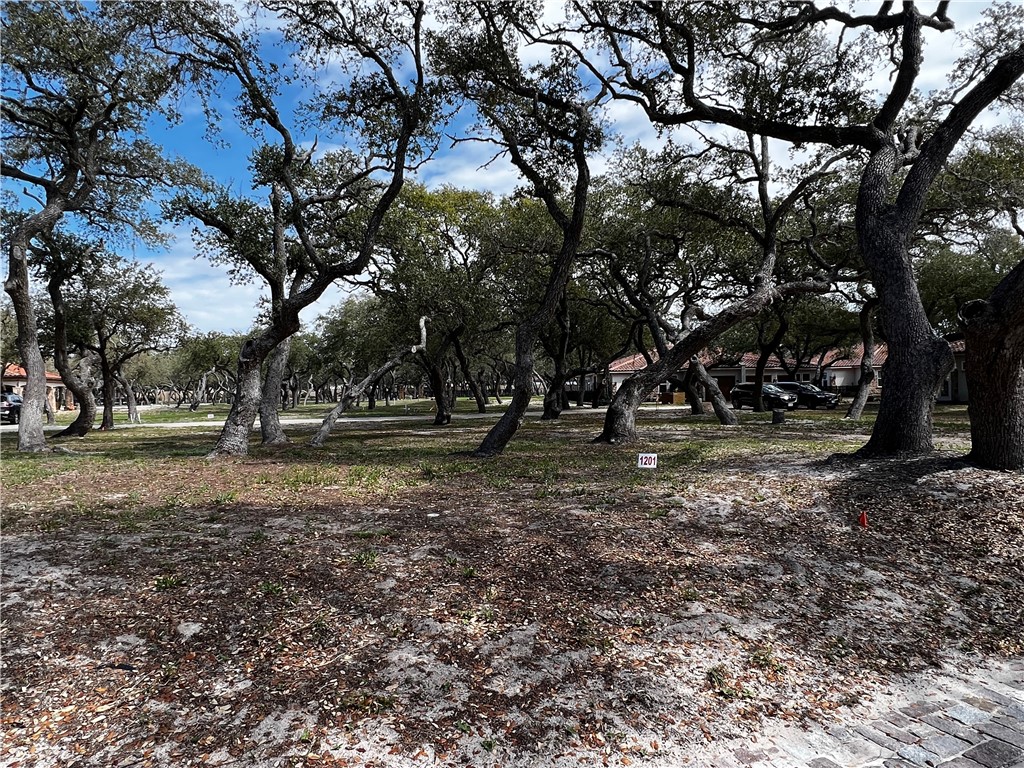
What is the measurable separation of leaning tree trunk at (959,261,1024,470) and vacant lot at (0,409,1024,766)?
1.45 feet

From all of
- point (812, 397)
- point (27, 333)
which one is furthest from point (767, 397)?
point (27, 333)

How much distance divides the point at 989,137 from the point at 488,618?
1774 cm

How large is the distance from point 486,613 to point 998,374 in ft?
21.5

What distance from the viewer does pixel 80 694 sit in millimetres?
2906

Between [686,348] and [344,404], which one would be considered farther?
[344,404]

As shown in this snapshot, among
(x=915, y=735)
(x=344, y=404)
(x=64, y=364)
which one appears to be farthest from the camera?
(x=64, y=364)

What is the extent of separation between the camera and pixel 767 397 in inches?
1253

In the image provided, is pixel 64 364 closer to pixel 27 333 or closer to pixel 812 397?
pixel 27 333

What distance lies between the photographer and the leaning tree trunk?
6.27 m

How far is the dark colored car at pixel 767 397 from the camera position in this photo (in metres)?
31.2

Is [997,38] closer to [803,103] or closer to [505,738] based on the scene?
[803,103]

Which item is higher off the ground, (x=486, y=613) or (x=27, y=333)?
(x=27, y=333)

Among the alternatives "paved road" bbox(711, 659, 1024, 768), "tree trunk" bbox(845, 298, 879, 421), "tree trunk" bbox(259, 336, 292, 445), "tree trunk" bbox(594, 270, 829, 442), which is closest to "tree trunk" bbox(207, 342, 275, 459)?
"tree trunk" bbox(259, 336, 292, 445)

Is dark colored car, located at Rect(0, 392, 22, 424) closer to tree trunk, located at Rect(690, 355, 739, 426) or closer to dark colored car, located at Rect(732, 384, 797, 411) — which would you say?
tree trunk, located at Rect(690, 355, 739, 426)
